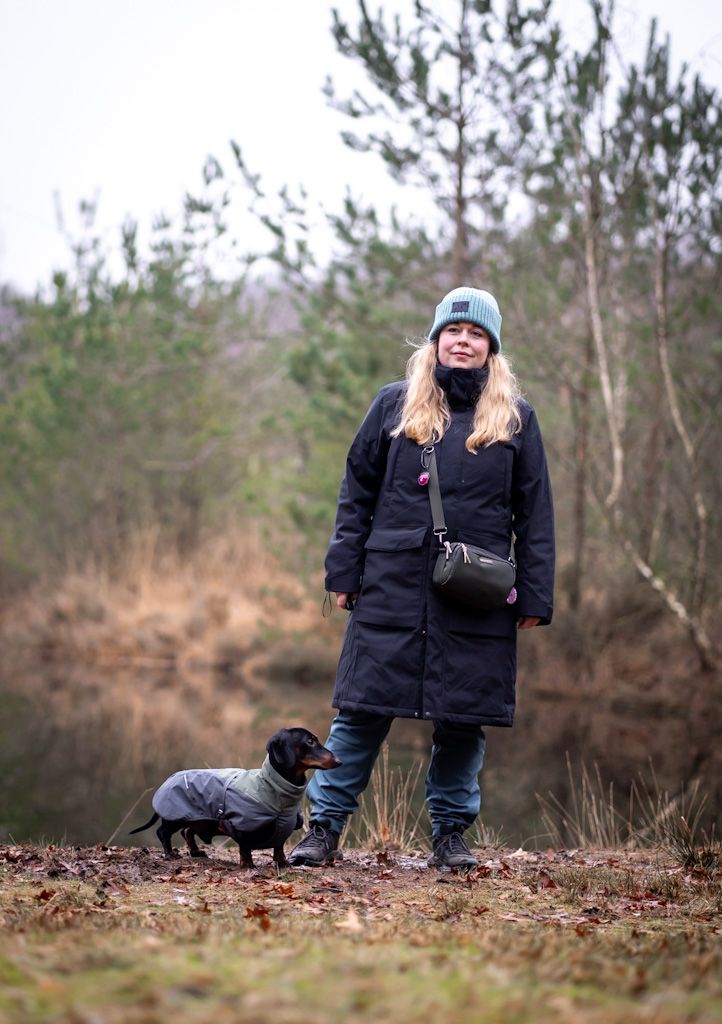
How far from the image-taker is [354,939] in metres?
3.07

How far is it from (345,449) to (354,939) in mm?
11981

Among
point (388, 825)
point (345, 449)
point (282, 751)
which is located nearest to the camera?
point (282, 751)

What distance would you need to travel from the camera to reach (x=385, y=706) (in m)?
4.51

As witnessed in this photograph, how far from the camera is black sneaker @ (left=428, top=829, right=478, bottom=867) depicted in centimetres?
475

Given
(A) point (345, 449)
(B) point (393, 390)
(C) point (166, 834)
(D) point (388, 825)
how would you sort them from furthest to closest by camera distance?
(A) point (345, 449) < (D) point (388, 825) < (B) point (393, 390) < (C) point (166, 834)

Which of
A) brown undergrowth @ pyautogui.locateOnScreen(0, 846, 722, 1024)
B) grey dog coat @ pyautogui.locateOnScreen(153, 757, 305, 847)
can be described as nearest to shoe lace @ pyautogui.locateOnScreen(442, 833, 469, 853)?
brown undergrowth @ pyautogui.locateOnScreen(0, 846, 722, 1024)

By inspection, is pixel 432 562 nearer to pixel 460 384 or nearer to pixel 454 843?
pixel 460 384

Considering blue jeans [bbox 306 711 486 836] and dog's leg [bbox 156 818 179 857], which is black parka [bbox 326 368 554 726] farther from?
dog's leg [bbox 156 818 179 857]

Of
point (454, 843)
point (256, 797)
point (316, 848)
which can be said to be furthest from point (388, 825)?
point (256, 797)

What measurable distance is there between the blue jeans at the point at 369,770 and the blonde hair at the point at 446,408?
113 cm

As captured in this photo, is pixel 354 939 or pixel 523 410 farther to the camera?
pixel 523 410

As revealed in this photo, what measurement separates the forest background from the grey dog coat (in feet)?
9.22

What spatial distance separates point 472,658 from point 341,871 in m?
0.98

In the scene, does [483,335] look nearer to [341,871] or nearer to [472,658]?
[472,658]
